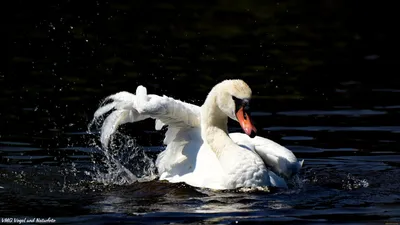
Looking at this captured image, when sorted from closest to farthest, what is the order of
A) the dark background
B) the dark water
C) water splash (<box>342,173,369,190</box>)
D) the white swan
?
the dark water → the white swan → water splash (<box>342,173,369,190</box>) → the dark background

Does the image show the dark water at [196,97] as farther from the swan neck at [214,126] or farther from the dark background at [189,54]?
the swan neck at [214,126]

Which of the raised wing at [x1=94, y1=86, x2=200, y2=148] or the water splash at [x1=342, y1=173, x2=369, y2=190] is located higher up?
the raised wing at [x1=94, y1=86, x2=200, y2=148]

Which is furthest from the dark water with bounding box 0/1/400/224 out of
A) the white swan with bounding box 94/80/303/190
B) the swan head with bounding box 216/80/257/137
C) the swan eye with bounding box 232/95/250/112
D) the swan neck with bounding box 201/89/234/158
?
the swan eye with bounding box 232/95/250/112

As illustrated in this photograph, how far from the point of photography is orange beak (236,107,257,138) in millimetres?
12027

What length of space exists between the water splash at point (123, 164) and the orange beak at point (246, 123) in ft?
5.66

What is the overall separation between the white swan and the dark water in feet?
0.72

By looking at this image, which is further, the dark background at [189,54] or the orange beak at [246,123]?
the dark background at [189,54]

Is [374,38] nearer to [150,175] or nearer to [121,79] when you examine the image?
[121,79]

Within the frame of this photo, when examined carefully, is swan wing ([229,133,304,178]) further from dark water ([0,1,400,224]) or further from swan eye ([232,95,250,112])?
swan eye ([232,95,250,112])

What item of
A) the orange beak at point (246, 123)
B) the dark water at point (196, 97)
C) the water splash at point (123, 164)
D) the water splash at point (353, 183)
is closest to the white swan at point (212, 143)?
the orange beak at point (246, 123)

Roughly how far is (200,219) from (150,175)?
2803 millimetres

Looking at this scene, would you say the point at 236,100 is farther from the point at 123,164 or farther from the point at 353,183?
the point at 123,164

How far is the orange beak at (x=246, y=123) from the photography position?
12.0 meters

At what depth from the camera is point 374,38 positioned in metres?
25.6
